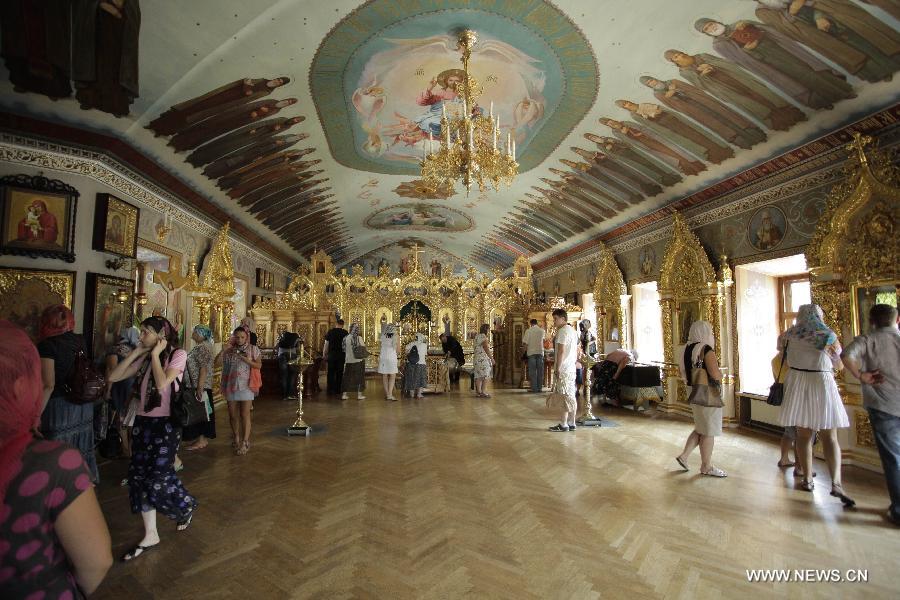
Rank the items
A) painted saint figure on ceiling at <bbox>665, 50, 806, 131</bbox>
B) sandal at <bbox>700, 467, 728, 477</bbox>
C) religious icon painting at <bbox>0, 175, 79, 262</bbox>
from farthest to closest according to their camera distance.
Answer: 1. painted saint figure on ceiling at <bbox>665, 50, 806, 131</bbox>
2. religious icon painting at <bbox>0, 175, 79, 262</bbox>
3. sandal at <bbox>700, 467, 728, 477</bbox>

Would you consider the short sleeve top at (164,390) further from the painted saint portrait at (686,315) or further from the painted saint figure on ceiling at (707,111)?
the painted saint portrait at (686,315)

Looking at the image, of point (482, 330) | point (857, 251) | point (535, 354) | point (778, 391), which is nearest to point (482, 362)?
point (482, 330)

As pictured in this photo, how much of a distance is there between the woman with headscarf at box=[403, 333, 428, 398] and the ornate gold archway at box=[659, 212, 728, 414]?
17.2ft

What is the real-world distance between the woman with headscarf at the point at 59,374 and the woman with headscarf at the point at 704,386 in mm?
5668

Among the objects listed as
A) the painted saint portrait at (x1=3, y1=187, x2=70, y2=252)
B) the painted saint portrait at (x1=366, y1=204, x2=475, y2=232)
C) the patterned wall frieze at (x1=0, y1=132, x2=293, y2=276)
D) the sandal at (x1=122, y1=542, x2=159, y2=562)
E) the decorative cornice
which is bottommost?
the sandal at (x1=122, y1=542, x2=159, y2=562)

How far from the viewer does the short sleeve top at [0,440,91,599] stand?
3.96 feet

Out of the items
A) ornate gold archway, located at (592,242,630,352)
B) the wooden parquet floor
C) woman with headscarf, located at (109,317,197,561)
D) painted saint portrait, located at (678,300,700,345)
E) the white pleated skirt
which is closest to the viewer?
the wooden parquet floor

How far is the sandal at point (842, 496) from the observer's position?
4.18m

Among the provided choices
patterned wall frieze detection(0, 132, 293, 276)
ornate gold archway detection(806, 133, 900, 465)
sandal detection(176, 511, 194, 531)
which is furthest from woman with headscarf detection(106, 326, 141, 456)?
ornate gold archway detection(806, 133, 900, 465)

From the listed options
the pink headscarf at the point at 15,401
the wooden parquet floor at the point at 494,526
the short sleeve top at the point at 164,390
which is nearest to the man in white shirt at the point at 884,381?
the wooden parquet floor at the point at 494,526

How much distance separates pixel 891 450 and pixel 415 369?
323 inches

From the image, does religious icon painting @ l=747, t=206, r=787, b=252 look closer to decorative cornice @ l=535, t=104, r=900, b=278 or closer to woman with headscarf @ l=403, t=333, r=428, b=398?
decorative cornice @ l=535, t=104, r=900, b=278

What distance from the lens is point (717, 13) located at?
509 centimetres

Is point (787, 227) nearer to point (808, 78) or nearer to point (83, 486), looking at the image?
point (808, 78)
